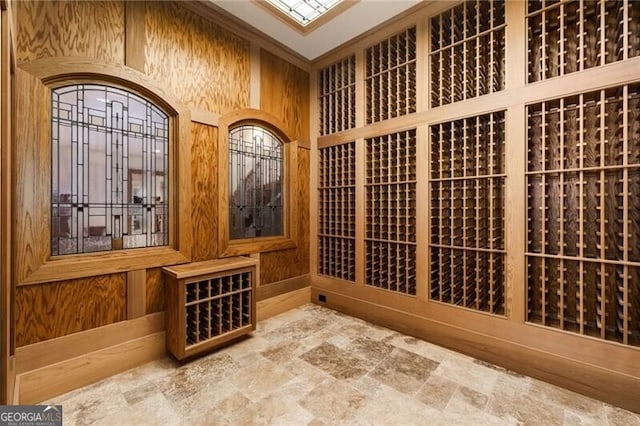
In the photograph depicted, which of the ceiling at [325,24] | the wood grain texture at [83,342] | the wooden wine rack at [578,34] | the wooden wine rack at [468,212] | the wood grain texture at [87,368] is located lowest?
the wood grain texture at [87,368]

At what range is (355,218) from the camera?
11.3 feet

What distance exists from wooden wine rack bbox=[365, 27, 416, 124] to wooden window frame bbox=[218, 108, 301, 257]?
1059mm

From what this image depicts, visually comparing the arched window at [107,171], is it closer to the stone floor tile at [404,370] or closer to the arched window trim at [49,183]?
the arched window trim at [49,183]

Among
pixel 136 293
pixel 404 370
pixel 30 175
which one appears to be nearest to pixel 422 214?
pixel 404 370

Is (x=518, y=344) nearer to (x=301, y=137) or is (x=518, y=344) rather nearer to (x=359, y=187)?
(x=359, y=187)

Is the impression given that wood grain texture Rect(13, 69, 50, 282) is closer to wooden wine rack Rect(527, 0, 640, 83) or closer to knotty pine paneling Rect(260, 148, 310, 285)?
knotty pine paneling Rect(260, 148, 310, 285)

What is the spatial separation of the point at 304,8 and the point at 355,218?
2.25 m

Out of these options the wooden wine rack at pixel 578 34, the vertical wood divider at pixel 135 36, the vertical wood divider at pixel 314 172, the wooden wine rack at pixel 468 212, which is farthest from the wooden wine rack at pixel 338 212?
the vertical wood divider at pixel 135 36

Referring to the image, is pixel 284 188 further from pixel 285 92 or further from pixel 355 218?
pixel 285 92

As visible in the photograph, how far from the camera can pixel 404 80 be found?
3057mm

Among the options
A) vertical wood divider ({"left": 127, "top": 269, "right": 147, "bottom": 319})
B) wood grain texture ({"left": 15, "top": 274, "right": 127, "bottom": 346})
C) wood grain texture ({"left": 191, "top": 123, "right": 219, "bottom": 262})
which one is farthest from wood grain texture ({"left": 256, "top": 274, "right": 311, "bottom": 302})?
wood grain texture ({"left": 15, "top": 274, "right": 127, "bottom": 346})

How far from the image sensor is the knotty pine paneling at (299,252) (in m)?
3.45

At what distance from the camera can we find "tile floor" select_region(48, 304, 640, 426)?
1.76 metres

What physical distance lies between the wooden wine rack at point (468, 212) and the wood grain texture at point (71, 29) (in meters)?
2.82
